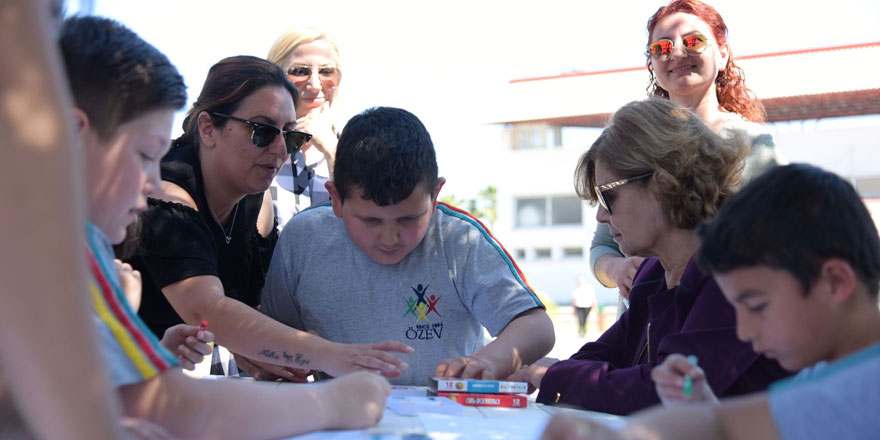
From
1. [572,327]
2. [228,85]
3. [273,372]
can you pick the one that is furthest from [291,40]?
[572,327]

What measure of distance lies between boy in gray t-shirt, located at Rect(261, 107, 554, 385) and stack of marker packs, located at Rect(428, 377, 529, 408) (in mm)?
313

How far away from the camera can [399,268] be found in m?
3.22

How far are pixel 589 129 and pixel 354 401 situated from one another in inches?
1119

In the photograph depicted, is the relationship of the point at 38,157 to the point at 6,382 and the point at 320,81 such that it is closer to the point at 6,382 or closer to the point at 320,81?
the point at 6,382

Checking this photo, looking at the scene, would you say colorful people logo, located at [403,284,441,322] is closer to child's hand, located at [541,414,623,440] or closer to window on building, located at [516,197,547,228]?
child's hand, located at [541,414,623,440]

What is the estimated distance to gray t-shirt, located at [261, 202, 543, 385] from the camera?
3127 mm

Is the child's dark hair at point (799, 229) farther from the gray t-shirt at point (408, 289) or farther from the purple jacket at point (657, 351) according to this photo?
the gray t-shirt at point (408, 289)

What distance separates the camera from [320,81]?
16.1 ft

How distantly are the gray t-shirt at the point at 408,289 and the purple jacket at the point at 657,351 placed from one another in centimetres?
41

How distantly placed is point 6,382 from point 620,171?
6.72ft

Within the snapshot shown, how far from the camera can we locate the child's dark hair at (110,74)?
1.59 metres

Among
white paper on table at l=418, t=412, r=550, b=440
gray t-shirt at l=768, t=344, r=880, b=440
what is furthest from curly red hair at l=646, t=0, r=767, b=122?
gray t-shirt at l=768, t=344, r=880, b=440

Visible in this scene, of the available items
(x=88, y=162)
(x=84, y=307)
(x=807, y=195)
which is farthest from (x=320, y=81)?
(x=84, y=307)

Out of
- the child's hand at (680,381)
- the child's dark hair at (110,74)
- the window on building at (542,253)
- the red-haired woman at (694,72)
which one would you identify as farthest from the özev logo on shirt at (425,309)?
the window on building at (542,253)
